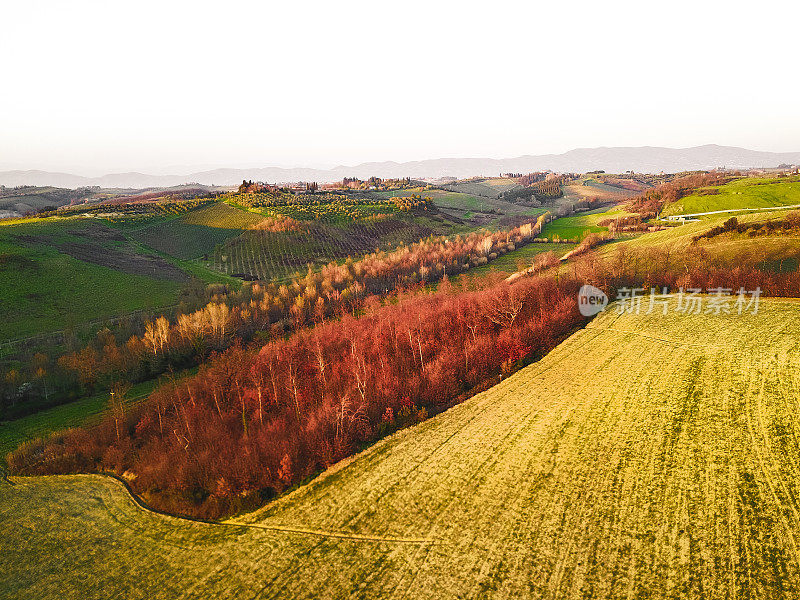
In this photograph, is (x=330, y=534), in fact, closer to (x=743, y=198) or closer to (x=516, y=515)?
(x=516, y=515)

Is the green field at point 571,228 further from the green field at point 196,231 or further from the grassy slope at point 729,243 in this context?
the green field at point 196,231

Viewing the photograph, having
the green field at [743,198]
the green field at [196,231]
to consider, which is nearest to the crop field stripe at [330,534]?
the green field at [196,231]

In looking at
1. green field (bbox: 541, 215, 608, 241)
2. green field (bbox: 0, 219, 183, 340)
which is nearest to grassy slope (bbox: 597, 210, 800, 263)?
green field (bbox: 541, 215, 608, 241)

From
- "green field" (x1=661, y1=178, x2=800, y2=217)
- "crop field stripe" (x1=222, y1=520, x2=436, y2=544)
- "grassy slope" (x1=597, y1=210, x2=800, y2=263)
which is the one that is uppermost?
"green field" (x1=661, y1=178, x2=800, y2=217)

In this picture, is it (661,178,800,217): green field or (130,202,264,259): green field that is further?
(130,202,264,259): green field

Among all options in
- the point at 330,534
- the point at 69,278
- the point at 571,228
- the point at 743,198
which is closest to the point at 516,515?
the point at 330,534

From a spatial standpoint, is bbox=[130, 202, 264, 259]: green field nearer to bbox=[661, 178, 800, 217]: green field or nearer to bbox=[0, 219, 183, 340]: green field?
bbox=[0, 219, 183, 340]: green field

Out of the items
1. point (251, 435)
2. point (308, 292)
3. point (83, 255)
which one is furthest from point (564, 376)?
point (83, 255)
